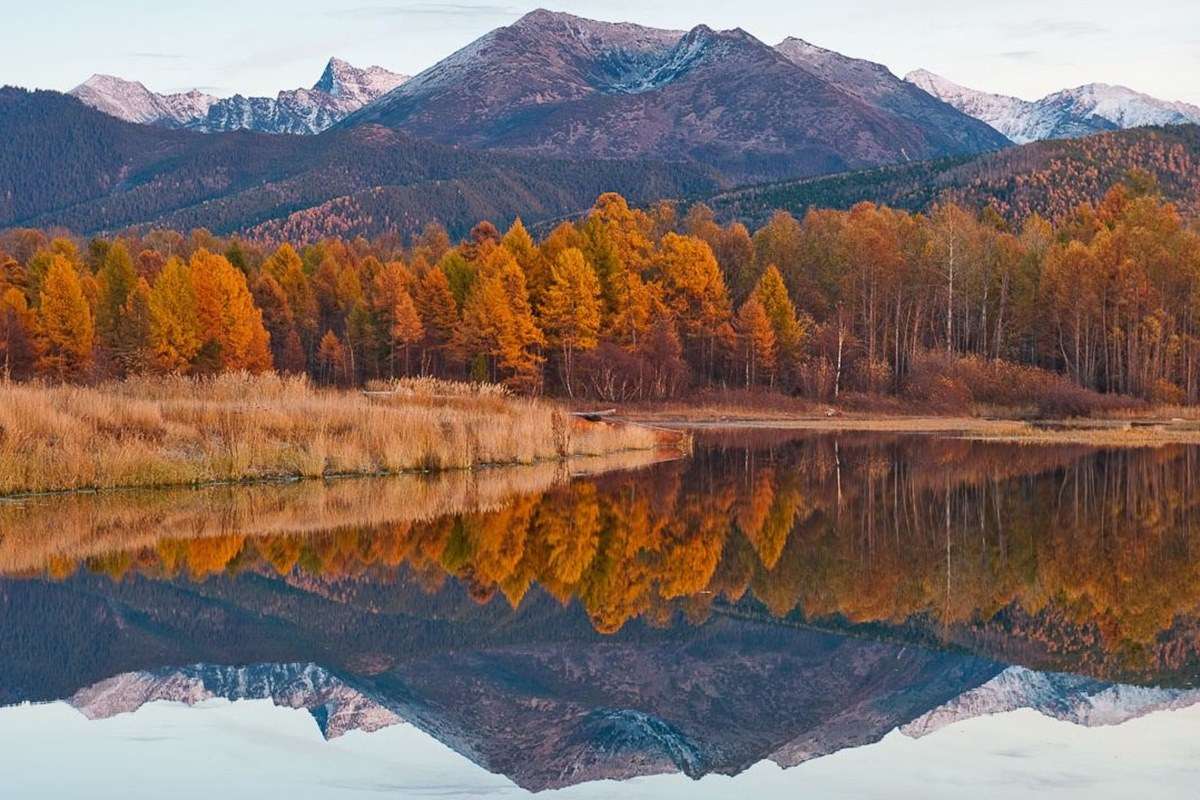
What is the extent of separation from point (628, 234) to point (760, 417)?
723 inches

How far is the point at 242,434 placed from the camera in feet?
104

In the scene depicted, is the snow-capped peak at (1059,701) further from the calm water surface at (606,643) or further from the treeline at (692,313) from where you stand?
the treeline at (692,313)

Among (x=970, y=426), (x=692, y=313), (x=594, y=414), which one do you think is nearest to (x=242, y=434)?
(x=594, y=414)

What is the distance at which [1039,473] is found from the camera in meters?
38.8

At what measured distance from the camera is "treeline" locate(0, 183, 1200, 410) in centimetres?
A: 7912

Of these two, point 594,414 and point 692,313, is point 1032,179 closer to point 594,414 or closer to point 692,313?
point 692,313

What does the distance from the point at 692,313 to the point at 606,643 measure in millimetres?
72500

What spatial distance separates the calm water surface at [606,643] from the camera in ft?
37.4

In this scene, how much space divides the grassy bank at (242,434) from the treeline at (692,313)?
35752 mm

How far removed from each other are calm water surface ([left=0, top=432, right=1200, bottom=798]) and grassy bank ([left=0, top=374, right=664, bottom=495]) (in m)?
1.13

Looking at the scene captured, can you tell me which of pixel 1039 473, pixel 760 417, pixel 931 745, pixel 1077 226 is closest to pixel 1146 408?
pixel 760 417

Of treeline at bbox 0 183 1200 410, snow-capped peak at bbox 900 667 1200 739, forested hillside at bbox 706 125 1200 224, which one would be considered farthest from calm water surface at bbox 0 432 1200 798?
forested hillside at bbox 706 125 1200 224

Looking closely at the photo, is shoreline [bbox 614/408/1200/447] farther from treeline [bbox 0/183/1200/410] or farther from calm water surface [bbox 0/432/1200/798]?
calm water surface [bbox 0/432/1200/798]

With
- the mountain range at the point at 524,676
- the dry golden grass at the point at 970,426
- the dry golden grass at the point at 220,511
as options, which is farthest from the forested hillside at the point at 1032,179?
the mountain range at the point at 524,676
